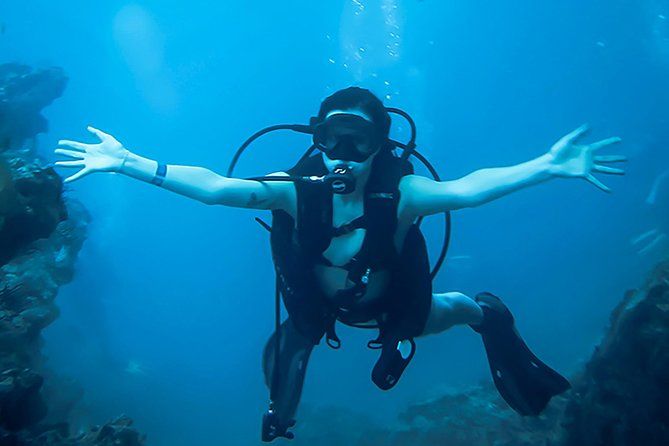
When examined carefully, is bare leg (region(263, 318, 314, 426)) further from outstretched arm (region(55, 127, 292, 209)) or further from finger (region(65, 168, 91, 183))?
finger (region(65, 168, 91, 183))

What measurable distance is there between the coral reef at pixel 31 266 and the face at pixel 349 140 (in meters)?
4.06

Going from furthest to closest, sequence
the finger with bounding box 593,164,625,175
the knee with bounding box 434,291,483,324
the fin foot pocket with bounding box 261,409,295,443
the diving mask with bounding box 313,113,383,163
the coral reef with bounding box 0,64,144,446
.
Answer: the knee with bounding box 434,291,483,324, the coral reef with bounding box 0,64,144,446, the fin foot pocket with bounding box 261,409,295,443, the diving mask with bounding box 313,113,383,163, the finger with bounding box 593,164,625,175

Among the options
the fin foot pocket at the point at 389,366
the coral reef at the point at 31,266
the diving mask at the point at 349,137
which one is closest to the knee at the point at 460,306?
the fin foot pocket at the point at 389,366

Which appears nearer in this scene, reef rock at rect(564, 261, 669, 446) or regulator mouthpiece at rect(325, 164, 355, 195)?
regulator mouthpiece at rect(325, 164, 355, 195)

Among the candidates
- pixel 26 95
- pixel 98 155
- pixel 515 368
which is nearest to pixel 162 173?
pixel 98 155

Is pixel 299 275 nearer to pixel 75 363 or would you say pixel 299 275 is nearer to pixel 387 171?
pixel 387 171

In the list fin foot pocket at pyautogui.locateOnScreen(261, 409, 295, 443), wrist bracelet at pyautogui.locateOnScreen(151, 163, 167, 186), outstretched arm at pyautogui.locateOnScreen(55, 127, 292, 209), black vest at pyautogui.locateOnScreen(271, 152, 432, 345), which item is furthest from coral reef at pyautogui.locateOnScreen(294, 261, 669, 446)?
wrist bracelet at pyautogui.locateOnScreen(151, 163, 167, 186)

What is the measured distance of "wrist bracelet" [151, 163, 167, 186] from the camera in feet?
12.0

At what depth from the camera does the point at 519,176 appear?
12.1 ft

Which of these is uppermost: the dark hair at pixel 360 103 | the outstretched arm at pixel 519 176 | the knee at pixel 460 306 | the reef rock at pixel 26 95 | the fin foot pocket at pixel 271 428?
the reef rock at pixel 26 95

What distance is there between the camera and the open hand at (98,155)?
3.53m

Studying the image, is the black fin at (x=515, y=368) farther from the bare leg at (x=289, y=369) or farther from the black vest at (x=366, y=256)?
the bare leg at (x=289, y=369)

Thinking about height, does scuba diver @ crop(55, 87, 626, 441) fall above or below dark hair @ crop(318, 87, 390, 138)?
below

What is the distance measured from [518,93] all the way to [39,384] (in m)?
43.5
